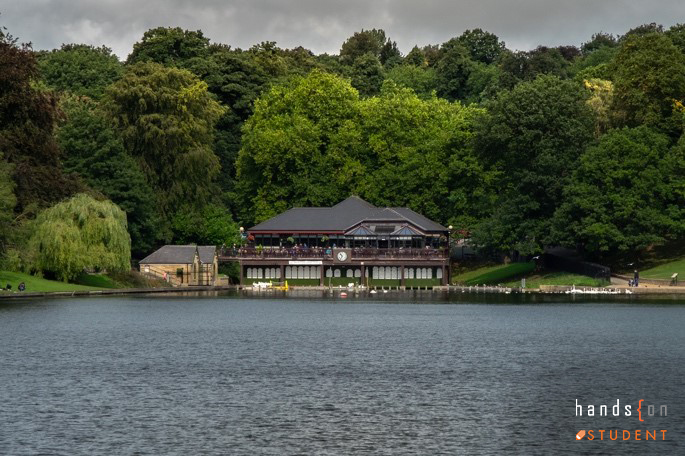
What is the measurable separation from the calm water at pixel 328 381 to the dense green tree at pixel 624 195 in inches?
919

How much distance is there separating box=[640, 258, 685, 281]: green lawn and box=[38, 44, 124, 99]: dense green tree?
6327 cm

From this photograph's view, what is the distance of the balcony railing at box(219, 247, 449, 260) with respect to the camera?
124 m

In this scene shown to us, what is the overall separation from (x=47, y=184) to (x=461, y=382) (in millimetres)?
60137

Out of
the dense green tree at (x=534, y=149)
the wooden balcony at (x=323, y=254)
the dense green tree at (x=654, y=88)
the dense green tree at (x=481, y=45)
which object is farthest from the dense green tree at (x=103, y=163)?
the dense green tree at (x=481, y=45)

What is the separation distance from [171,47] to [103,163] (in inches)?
1519

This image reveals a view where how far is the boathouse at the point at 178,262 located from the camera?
12012cm

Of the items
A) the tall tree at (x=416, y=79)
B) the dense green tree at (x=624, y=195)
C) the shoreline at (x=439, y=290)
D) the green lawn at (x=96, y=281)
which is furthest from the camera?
the tall tree at (x=416, y=79)

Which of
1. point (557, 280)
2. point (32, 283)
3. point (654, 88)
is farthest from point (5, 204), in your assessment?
point (654, 88)

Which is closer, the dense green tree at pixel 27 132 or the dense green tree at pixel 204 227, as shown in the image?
the dense green tree at pixel 27 132

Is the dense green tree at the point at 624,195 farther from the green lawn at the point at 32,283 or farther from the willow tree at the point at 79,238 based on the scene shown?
the green lawn at the point at 32,283

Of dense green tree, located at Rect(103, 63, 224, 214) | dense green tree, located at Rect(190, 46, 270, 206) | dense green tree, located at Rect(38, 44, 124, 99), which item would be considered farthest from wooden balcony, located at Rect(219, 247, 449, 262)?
dense green tree, located at Rect(38, 44, 124, 99)

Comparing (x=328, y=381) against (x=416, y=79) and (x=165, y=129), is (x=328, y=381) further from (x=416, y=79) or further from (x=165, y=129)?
(x=416, y=79)

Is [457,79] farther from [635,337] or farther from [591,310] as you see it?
[635,337]

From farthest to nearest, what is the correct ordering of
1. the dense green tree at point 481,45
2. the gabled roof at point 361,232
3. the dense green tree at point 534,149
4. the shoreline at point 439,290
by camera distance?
the dense green tree at point 481,45 → the gabled roof at point 361,232 → the dense green tree at point 534,149 → the shoreline at point 439,290
